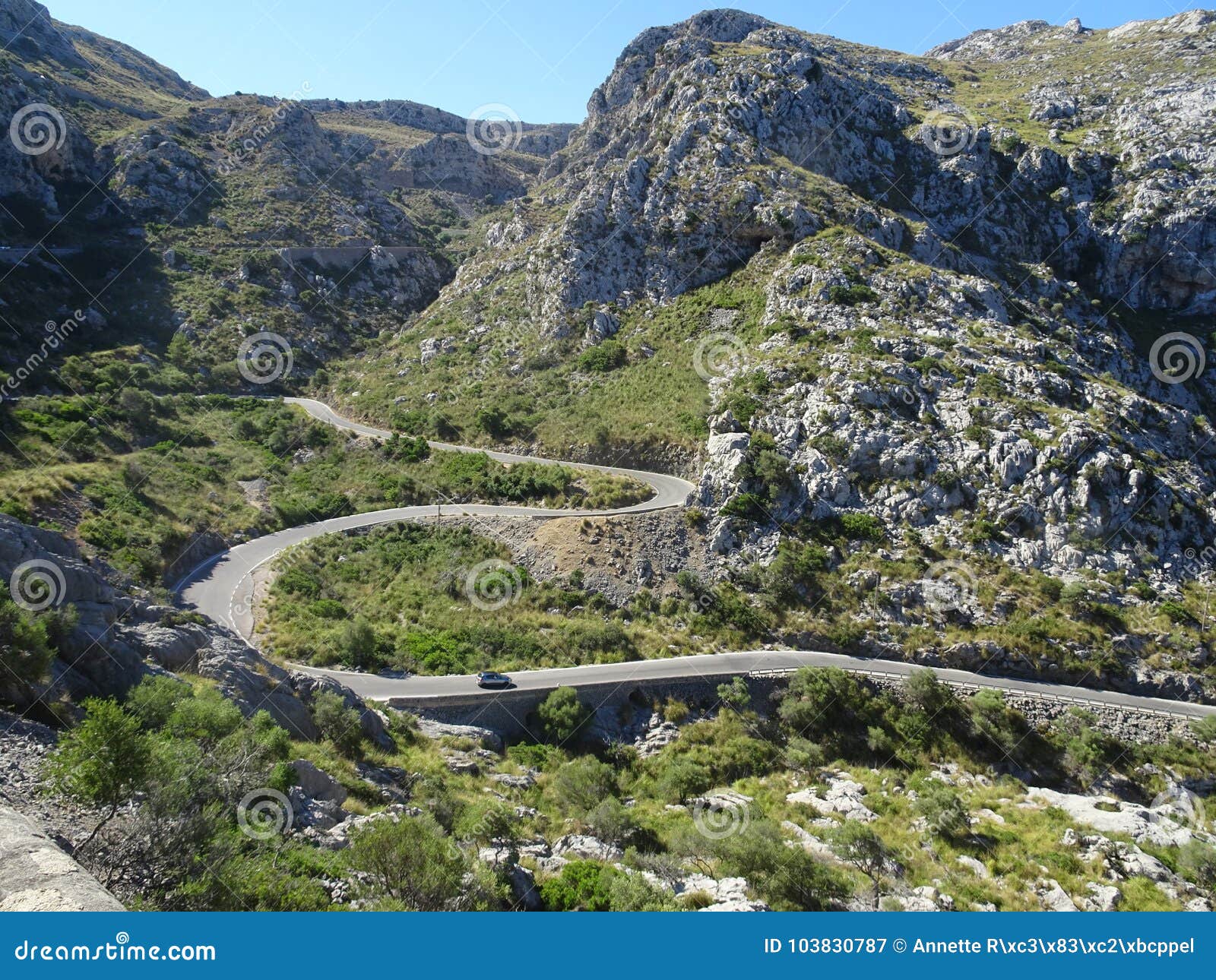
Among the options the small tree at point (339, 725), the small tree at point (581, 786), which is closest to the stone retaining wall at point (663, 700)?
the small tree at point (581, 786)

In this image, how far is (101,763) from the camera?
32.8ft

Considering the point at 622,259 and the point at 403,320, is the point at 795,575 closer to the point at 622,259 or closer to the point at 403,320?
the point at 622,259

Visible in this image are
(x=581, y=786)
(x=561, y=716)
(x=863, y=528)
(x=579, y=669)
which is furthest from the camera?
(x=863, y=528)

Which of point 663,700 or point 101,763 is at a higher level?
point 101,763

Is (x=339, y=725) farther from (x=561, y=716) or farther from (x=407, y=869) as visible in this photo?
(x=407, y=869)

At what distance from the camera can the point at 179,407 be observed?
50.4 m

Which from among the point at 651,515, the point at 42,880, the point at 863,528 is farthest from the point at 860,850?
the point at 651,515

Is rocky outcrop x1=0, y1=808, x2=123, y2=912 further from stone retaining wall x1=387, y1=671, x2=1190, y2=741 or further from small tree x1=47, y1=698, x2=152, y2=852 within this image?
stone retaining wall x1=387, y1=671, x2=1190, y2=741

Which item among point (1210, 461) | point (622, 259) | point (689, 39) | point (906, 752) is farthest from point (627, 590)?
point (689, 39)

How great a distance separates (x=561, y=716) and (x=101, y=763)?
1663 centimetres

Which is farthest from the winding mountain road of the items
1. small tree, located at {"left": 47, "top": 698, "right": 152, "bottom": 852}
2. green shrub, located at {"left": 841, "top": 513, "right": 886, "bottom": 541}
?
small tree, located at {"left": 47, "top": 698, "right": 152, "bottom": 852}

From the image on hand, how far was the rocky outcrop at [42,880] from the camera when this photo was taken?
777 cm

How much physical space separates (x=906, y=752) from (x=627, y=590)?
580 inches

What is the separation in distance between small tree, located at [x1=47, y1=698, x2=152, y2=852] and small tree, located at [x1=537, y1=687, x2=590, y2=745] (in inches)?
627
